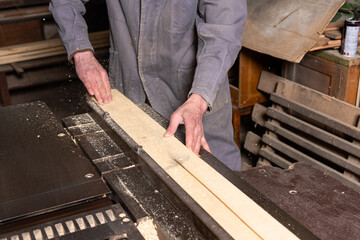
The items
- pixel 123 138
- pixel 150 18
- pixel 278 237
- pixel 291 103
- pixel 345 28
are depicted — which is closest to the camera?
pixel 278 237

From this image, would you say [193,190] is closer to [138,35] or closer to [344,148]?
[138,35]

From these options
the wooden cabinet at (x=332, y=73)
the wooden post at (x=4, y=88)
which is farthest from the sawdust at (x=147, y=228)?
the wooden post at (x=4, y=88)

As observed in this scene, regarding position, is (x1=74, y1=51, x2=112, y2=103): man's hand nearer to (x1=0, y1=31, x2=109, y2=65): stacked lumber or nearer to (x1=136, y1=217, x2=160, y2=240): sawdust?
(x1=136, y1=217, x2=160, y2=240): sawdust

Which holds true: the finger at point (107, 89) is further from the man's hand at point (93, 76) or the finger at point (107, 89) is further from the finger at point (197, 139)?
the finger at point (197, 139)

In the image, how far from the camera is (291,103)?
297 cm

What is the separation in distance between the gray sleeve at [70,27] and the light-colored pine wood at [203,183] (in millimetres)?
525

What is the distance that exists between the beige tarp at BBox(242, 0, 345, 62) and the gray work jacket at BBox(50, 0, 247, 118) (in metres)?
0.63

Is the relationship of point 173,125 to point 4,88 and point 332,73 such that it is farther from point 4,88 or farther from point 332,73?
point 4,88

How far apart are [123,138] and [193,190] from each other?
370 millimetres

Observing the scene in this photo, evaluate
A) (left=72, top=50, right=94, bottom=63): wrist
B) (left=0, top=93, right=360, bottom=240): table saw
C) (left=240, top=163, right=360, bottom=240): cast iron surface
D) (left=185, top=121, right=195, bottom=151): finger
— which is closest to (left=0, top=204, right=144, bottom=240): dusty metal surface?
(left=0, top=93, right=360, bottom=240): table saw

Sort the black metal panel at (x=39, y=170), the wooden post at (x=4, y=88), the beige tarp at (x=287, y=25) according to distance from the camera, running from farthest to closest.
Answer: the wooden post at (x=4, y=88) → the beige tarp at (x=287, y=25) → the black metal panel at (x=39, y=170)

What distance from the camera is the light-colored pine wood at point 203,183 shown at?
1.09m

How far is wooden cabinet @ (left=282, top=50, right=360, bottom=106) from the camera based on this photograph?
262cm

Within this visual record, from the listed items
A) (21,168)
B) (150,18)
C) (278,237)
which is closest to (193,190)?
(278,237)
